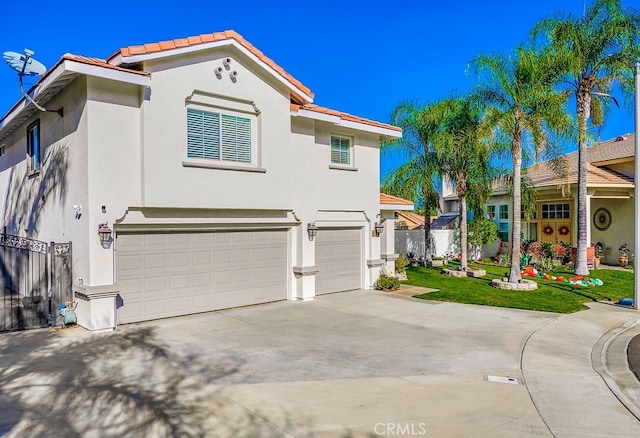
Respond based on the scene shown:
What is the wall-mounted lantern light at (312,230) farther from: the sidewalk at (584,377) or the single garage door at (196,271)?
the sidewalk at (584,377)

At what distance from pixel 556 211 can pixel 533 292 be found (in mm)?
11210

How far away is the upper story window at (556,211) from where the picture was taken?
23.5 metres

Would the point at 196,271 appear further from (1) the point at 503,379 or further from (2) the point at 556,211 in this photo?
(2) the point at 556,211

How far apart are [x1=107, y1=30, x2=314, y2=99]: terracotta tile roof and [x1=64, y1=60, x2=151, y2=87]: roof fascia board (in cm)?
55

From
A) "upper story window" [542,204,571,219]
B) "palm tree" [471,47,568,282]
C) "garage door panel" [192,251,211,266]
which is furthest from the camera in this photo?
"upper story window" [542,204,571,219]

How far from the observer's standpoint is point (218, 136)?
11375 mm

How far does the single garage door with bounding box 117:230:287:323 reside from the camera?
10438 millimetres

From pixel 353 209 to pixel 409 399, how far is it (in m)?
9.65

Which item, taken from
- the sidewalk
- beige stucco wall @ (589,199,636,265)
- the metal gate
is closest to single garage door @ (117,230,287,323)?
the metal gate

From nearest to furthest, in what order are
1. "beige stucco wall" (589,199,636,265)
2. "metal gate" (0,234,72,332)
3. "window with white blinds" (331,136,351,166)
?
"metal gate" (0,234,72,332)
"window with white blinds" (331,136,351,166)
"beige stucco wall" (589,199,636,265)

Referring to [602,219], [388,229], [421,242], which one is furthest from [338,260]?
[602,219]

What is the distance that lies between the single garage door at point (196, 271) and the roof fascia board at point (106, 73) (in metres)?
3.45

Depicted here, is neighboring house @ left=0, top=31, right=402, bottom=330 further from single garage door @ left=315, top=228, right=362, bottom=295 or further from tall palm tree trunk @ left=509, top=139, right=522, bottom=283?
tall palm tree trunk @ left=509, top=139, right=522, bottom=283

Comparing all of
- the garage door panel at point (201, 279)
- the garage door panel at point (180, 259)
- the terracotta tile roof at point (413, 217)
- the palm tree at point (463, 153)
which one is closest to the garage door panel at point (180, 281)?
the garage door panel at point (201, 279)
